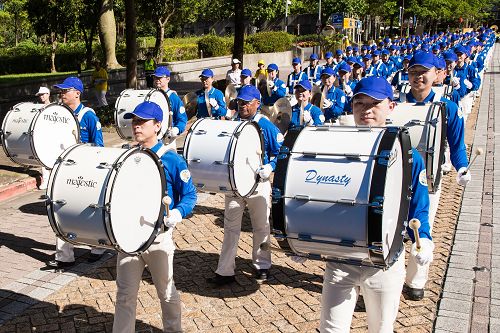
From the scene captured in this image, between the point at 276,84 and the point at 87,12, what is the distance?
2378cm

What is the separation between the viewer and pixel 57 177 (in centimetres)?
462

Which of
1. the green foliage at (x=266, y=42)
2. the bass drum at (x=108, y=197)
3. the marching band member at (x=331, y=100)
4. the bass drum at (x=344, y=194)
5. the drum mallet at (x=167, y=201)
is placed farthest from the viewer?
the green foliage at (x=266, y=42)

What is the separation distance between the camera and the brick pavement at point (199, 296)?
560 centimetres

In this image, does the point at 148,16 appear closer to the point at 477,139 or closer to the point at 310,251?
the point at 477,139

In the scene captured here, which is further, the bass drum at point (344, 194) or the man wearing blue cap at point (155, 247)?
the man wearing blue cap at point (155, 247)

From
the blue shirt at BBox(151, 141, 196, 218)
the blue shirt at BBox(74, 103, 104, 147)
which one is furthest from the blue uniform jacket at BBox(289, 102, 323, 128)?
the blue shirt at BBox(151, 141, 196, 218)

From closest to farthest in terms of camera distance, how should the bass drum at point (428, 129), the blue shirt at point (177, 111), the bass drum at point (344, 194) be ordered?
the bass drum at point (344, 194)
the bass drum at point (428, 129)
the blue shirt at point (177, 111)

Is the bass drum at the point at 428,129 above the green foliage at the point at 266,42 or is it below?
below

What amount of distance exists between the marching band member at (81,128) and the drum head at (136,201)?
273 cm

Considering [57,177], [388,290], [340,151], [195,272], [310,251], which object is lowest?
[195,272]

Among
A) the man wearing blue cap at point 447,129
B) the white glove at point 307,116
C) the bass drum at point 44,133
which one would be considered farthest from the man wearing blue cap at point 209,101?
the man wearing blue cap at point 447,129

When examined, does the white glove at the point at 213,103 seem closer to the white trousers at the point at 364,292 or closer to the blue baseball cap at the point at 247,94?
the blue baseball cap at the point at 247,94

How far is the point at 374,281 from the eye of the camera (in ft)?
12.9

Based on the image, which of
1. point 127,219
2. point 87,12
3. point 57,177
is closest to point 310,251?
point 127,219
